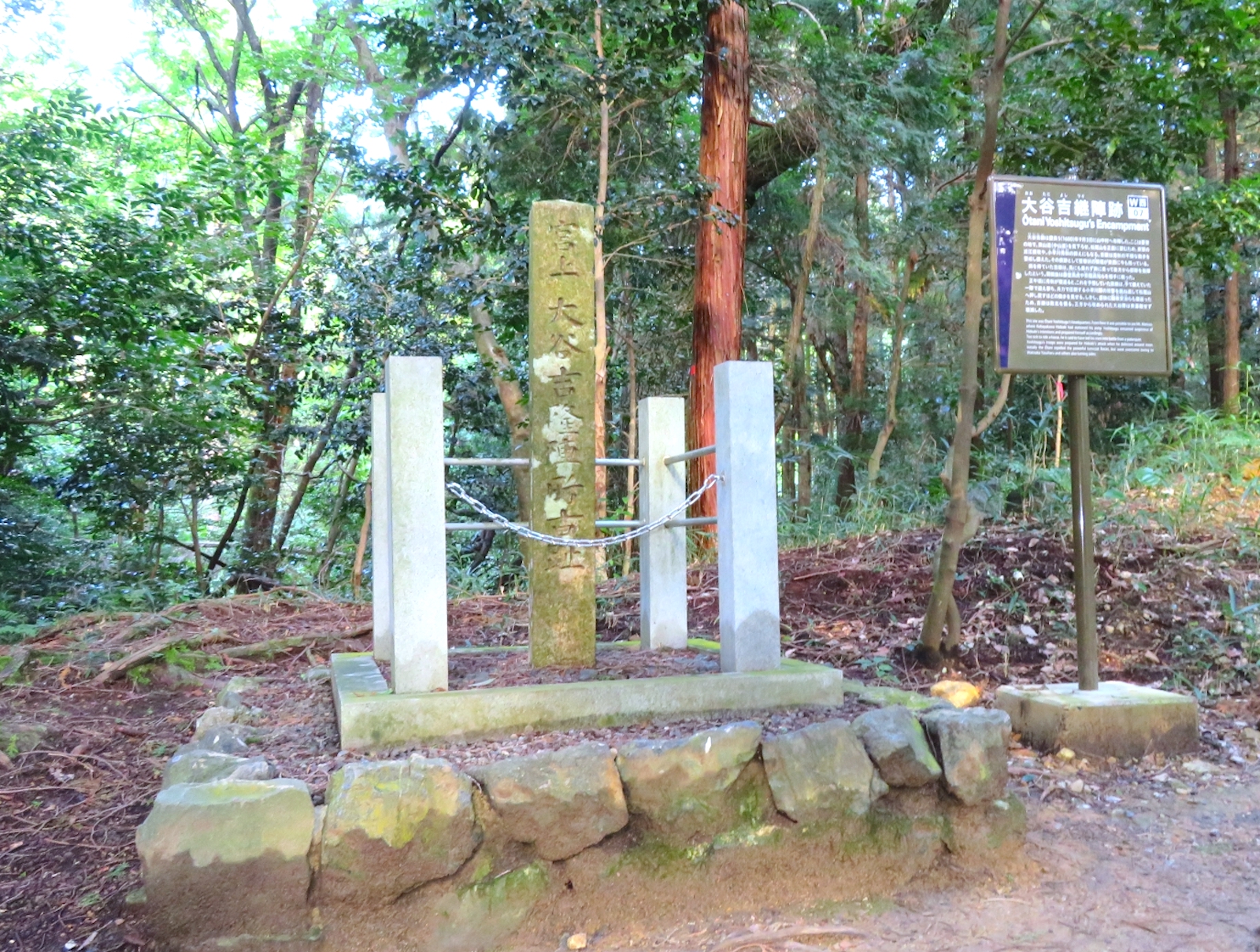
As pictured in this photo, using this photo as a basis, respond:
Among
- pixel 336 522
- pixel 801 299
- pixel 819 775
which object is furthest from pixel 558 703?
pixel 801 299

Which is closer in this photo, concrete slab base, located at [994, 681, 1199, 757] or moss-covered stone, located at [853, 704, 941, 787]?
moss-covered stone, located at [853, 704, 941, 787]

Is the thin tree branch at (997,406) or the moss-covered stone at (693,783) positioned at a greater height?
the thin tree branch at (997,406)

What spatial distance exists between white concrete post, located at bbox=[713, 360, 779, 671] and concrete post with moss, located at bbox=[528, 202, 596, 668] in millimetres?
617

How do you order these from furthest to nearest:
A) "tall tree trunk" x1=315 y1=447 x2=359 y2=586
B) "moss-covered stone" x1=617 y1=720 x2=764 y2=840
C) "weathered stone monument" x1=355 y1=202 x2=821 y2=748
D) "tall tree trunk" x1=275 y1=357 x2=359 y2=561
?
"tall tree trunk" x1=315 y1=447 x2=359 y2=586, "tall tree trunk" x1=275 y1=357 x2=359 y2=561, "weathered stone monument" x1=355 y1=202 x2=821 y2=748, "moss-covered stone" x1=617 y1=720 x2=764 y2=840

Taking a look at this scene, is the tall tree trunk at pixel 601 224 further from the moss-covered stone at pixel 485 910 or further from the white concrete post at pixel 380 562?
the moss-covered stone at pixel 485 910

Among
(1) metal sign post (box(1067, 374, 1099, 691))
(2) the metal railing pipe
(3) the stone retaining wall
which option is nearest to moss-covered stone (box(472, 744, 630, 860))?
(3) the stone retaining wall

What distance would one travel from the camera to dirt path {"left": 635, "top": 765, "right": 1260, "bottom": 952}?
8.93ft

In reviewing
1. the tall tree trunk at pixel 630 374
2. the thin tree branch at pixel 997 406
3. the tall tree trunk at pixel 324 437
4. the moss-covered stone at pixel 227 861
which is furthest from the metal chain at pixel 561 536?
the tall tree trunk at pixel 324 437

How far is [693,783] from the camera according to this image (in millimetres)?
2996

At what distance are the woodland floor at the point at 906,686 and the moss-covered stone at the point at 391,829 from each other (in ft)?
0.88

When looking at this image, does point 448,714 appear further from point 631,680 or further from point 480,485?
point 480,485

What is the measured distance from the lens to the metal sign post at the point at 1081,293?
170 inches

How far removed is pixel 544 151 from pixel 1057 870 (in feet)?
26.6

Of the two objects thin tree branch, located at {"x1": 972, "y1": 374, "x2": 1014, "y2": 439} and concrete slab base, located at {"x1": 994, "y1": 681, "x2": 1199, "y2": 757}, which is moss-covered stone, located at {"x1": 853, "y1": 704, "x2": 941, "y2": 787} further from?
thin tree branch, located at {"x1": 972, "y1": 374, "x2": 1014, "y2": 439}
